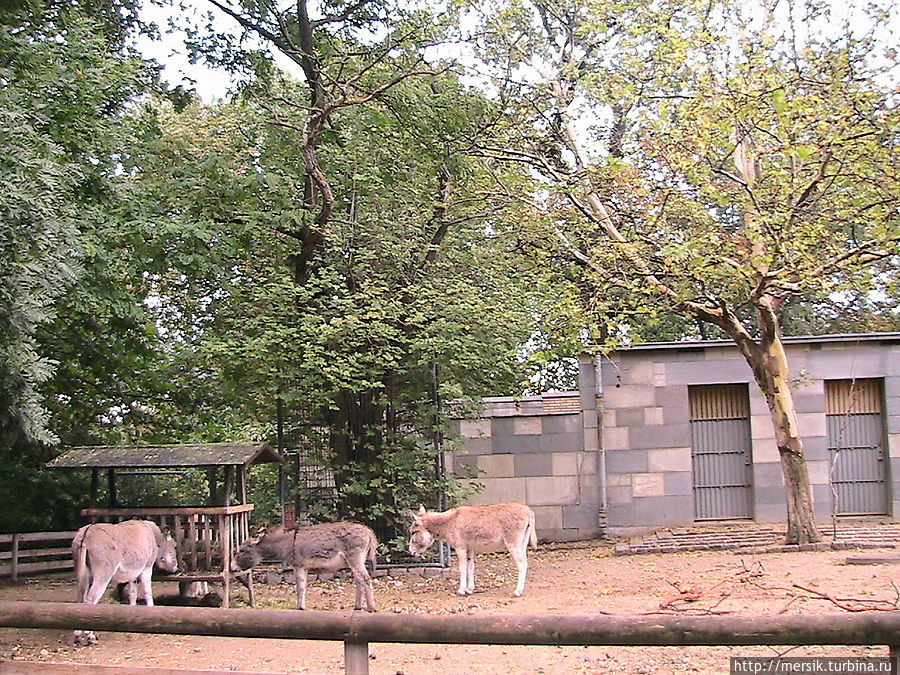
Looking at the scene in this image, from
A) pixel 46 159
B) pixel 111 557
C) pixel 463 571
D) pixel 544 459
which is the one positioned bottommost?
pixel 463 571

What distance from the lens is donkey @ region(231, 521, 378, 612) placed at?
34.7 ft

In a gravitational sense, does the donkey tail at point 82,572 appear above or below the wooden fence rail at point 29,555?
above

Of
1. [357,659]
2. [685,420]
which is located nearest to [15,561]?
[685,420]

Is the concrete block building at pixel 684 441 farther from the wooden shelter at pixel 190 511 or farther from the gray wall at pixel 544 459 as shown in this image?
the wooden shelter at pixel 190 511

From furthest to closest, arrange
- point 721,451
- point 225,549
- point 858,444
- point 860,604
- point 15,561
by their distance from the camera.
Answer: point 721,451, point 858,444, point 15,561, point 225,549, point 860,604

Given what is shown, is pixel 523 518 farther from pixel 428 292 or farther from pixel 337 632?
pixel 337 632

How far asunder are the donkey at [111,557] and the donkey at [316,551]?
1.17 metres

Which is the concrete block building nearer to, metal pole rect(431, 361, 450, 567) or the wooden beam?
metal pole rect(431, 361, 450, 567)

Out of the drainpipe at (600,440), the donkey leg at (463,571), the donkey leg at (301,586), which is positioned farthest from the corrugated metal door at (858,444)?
the donkey leg at (301,586)

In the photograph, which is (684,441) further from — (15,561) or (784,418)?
(15,561)

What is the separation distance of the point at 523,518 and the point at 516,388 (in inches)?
187

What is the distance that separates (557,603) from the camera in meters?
10.6

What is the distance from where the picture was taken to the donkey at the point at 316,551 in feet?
34.7

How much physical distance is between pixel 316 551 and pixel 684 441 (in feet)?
28.0
